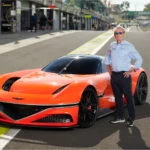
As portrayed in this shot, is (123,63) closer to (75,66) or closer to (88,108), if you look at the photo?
(88,108)

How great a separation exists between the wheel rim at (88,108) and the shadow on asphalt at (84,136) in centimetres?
16

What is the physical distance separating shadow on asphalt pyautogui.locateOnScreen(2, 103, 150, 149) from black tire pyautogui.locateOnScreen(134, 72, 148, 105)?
61.9 inches

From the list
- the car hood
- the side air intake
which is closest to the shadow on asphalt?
the car hood

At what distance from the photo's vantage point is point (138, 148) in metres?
4.88

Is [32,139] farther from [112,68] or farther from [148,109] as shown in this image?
[148,109]

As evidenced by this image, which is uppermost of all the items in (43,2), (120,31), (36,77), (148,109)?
(43,2)

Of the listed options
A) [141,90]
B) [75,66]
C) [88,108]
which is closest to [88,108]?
[88,108]

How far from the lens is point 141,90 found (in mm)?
7828

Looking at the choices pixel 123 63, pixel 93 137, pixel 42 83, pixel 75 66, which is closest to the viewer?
pixel 93 137

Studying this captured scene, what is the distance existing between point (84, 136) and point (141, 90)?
2822 millimetres

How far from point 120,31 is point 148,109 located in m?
2.27

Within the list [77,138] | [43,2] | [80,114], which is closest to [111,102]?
[80,114]

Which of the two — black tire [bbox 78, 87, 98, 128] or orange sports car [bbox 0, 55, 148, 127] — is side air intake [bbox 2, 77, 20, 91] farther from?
black tire [bbox 78, 87, 98, 128]

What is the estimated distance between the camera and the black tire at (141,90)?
299 inches
